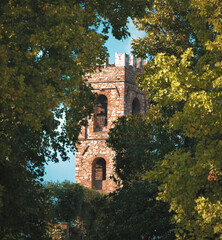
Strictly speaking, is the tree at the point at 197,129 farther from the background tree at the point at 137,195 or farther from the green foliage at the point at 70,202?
the green foliage at the point at 70,202

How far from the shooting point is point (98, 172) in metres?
39.1

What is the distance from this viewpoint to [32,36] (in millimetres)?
9367

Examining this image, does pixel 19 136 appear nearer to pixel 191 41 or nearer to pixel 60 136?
pixel 60 136

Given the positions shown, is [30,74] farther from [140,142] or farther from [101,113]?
[101,113]

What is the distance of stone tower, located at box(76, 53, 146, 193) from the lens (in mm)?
38469

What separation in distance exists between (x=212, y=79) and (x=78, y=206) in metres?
25.3

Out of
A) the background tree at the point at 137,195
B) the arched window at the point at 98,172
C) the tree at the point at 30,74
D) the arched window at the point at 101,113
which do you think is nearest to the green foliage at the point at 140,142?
the background tree at the point at 137,195

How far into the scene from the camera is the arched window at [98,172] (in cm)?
3875

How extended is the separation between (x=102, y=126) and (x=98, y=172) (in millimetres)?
3630

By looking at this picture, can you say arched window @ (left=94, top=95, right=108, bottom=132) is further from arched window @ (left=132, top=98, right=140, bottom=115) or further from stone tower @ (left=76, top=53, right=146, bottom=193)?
arched window @ (left=132, top=98, right=140, bottom=115)

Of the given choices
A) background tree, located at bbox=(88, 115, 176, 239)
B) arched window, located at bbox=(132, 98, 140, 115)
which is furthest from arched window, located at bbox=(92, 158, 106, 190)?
background tree, located at bbox=(88, 115, 176, 239)

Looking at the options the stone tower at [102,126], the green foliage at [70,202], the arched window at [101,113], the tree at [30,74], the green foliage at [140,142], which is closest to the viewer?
the tree at [30,74]

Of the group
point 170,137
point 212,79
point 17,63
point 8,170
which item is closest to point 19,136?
point 8,170

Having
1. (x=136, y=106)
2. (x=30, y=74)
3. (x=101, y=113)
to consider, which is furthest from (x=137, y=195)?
(x=136, y=106)
